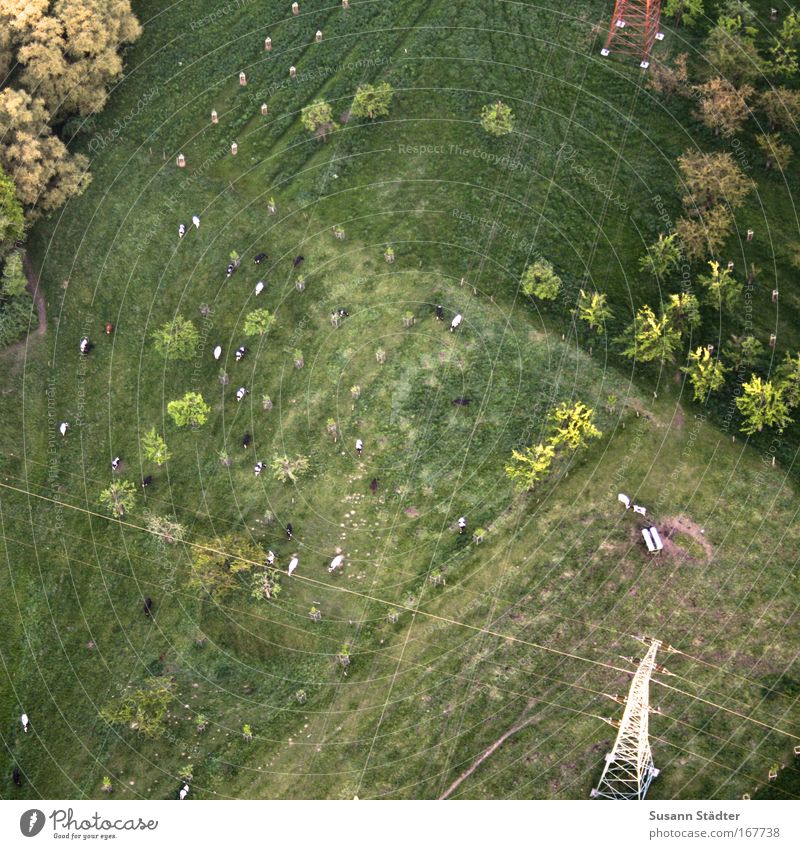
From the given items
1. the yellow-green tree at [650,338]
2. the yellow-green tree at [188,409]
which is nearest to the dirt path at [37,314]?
the yellow-green tree at [188,409]

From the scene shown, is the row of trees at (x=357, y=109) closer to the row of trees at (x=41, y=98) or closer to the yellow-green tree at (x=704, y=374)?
the row of trees at (x=41, y=98)

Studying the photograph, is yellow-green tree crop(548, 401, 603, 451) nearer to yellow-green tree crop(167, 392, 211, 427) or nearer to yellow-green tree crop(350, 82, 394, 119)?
yellow-green tree crop(167, 392, 211, 427)

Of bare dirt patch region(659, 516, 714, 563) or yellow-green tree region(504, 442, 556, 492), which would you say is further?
yellow-green tree region(504, 442, 556, 492)

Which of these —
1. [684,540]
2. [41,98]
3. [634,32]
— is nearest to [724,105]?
[634,32]

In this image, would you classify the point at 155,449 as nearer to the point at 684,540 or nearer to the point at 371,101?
the point at 371,101

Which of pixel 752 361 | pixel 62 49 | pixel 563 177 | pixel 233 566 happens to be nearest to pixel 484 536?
pixel 233 566

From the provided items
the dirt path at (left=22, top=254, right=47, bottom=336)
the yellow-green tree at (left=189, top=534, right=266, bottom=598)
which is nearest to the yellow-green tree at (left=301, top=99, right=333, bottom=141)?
the dirt path at (left=22, top=254, right=47, bottom=336)
